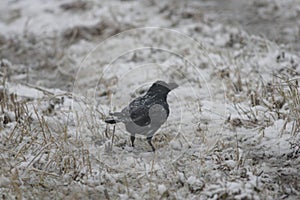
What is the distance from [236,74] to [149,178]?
2.38 meters

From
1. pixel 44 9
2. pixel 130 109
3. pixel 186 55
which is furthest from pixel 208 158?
pixel 44 9

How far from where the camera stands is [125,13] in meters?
8.12

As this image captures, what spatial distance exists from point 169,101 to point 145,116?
652 millimetres

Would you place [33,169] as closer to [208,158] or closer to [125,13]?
[208,158]

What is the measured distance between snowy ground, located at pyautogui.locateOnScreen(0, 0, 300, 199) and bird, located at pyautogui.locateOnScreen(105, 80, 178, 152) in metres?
0.20

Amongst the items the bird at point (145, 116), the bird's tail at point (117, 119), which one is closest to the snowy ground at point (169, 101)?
the bird at point (145, 116)

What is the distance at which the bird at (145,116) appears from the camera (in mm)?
3654

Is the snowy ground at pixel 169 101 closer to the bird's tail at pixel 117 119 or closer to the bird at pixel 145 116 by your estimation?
the bird at pixel 145 116

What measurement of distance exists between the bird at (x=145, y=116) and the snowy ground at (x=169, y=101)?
7.9 inches

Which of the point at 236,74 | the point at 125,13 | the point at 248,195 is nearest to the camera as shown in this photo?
the point at 248,195

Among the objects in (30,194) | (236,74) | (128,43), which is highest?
(128,43)

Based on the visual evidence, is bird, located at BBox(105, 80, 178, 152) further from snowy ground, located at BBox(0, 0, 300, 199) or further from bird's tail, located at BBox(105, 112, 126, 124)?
snowy ground, located at BBox(0, 0, 300, 199)

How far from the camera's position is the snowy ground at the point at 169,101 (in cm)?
356

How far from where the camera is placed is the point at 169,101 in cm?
426
